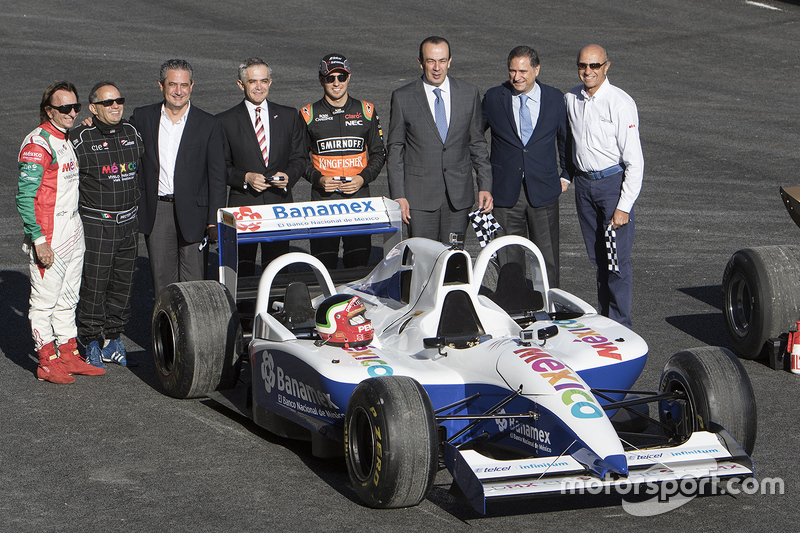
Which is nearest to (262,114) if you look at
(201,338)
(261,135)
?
(261,135)

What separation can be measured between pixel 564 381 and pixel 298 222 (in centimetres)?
339

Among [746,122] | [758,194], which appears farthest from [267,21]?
[758,194]

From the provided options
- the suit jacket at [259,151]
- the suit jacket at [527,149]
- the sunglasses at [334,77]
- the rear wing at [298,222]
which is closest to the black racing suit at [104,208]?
the rear wing at [298,222]

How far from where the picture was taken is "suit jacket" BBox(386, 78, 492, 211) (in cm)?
952

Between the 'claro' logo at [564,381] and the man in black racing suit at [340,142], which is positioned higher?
the man in black racing suit at [340,142]

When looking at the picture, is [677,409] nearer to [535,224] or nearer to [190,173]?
[535,224]

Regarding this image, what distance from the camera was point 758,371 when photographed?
8906mm

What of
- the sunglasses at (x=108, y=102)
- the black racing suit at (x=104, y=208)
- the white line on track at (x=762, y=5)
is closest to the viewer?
the sunglasses at (x=108, y=102)

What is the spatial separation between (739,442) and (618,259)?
10.2ft

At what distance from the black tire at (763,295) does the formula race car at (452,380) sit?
1.90m

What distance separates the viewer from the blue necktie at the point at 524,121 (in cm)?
952

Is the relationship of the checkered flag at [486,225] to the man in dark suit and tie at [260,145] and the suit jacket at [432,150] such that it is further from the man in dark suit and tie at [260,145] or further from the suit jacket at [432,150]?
the man in dark suit and tie at [260,145]

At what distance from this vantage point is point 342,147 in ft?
31.6

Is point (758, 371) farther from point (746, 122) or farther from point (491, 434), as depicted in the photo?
point (746, 122)
